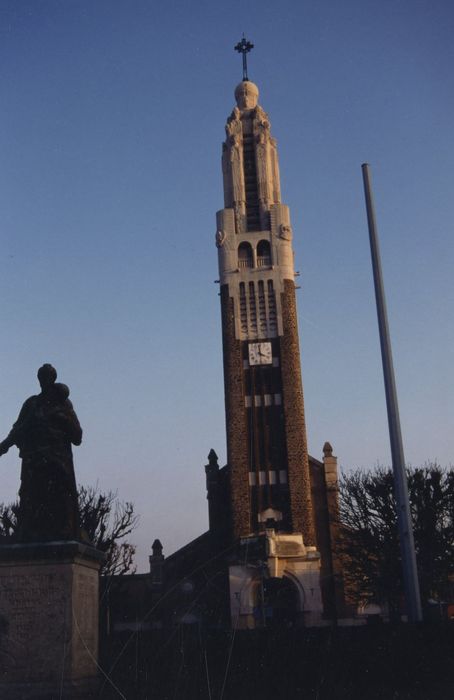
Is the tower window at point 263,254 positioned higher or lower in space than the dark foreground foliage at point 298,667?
higher

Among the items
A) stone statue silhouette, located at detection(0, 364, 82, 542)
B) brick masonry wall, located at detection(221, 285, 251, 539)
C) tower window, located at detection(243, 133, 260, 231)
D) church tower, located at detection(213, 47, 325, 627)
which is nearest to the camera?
stone statue silhouette, located at detection(0, 364, 82, 542)

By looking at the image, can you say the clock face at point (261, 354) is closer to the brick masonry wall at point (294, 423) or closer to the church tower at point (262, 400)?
the church tower at point (262, 400)

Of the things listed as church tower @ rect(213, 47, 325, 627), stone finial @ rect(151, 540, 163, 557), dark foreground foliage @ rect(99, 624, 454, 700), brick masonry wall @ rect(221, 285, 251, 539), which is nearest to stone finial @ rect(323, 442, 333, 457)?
church tower @ rect(213, 47, 325, 627)

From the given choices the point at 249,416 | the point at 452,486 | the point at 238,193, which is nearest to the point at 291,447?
the point at 249,416

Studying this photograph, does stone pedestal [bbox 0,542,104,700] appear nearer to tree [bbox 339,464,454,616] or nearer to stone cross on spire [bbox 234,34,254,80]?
tree [bbox 339,464,454,616]

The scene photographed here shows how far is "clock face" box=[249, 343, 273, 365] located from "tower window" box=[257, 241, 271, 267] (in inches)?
266

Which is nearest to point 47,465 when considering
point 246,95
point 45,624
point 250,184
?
point 45,624

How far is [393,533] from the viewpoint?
144 ft

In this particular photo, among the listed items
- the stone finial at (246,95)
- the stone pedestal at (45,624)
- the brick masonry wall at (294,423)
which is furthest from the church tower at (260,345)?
the stone pedestal at (45,624)

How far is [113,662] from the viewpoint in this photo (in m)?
12.9

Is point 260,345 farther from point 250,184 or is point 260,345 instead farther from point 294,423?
point 250,184

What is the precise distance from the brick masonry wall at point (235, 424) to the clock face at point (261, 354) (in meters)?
0.86

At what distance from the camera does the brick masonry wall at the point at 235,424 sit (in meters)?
53.5

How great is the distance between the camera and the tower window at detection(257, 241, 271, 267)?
60.2m
